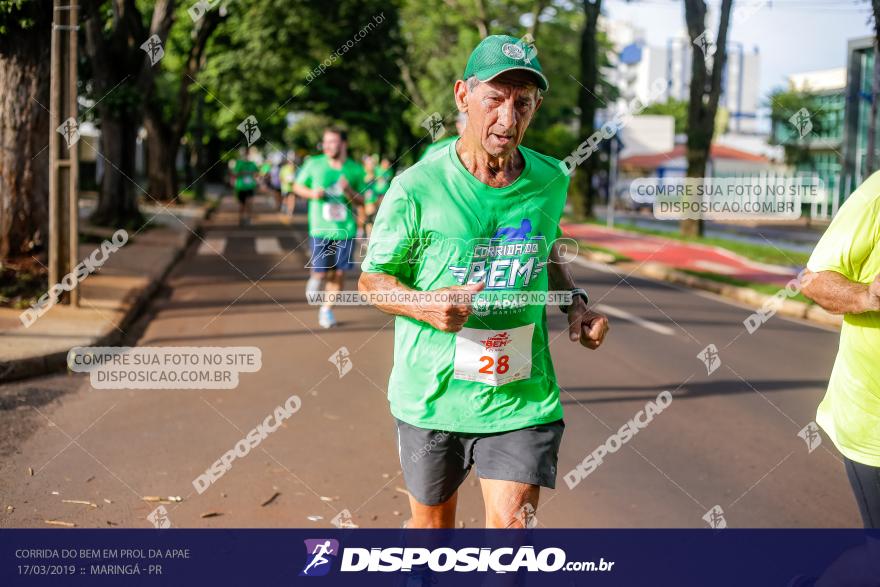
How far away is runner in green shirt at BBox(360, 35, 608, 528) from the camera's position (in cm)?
314

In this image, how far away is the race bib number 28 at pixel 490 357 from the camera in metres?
3.20

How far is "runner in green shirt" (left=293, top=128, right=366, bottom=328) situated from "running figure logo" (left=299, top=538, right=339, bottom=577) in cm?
636

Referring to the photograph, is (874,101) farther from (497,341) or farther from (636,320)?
(497,341)

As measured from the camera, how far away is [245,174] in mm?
26250

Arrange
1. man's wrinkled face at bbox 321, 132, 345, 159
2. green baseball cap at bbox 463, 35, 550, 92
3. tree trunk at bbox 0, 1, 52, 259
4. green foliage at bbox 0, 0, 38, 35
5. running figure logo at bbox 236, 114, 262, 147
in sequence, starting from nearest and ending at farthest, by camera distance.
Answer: green baseball cap at bbox 463, 35, 550, 92 → green foliage at bbox 0, 0, 38, 35 → man's wrinkled face at bbox 321, 132, 345, 159 → tree trunk at bbox 0, 1, 52, 259 → running figure logo at bbox 236, 114, 262, 147

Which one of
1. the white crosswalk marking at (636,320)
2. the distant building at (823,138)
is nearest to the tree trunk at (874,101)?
the white crosswalk marking at (636,320)

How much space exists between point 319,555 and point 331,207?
22.9ft

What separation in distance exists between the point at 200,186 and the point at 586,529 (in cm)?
4016

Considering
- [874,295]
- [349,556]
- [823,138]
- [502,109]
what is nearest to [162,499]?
[349,556]

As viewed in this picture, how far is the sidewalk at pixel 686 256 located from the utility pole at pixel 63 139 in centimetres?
712

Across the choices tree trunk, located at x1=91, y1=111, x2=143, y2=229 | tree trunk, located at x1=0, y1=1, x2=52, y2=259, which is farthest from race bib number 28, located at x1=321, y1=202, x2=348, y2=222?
tree trunk, located at x1=91, y1=111, x2=143, y2=229

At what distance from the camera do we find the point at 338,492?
17.6 ft

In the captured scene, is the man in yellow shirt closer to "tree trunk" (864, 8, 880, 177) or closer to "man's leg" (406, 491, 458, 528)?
"man's leg" (406, 491, 458, 528)

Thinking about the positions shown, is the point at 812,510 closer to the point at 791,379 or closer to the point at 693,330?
the point at 791,379
